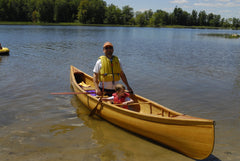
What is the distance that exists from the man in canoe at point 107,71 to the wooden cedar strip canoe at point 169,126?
634 mm

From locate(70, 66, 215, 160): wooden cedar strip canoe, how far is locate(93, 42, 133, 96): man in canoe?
63 cm

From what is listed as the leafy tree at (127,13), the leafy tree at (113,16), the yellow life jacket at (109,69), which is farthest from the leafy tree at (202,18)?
the yellow life jacket at (109,69)

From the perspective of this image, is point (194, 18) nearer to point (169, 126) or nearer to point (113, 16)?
point (113, 16)

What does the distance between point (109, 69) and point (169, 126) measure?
266 centimetres

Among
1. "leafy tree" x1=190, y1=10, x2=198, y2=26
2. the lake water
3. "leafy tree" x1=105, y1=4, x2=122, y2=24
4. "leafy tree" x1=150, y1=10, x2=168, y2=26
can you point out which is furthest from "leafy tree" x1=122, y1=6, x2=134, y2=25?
the lake water

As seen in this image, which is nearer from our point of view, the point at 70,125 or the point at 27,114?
the point at 70,125

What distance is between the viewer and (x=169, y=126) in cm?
488

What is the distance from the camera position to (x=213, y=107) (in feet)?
26.3

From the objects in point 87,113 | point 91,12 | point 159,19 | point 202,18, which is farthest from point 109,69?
point 202,18

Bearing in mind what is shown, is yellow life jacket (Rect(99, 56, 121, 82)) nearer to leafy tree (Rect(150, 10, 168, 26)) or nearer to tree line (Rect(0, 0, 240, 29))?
tree line (Rect(0, 0, 240, 29))

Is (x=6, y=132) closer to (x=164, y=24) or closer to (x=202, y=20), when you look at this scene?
(x=164, y=24)

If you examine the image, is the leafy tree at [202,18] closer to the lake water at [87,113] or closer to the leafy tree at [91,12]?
the leafy tree at [91,12]

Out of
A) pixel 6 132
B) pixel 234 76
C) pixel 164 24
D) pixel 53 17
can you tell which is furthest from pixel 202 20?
pixel 6 132

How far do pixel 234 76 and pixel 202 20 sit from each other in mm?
164005
